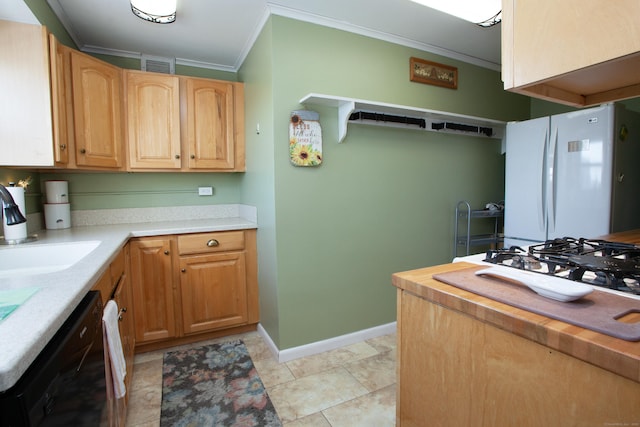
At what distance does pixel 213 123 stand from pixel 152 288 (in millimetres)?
1382

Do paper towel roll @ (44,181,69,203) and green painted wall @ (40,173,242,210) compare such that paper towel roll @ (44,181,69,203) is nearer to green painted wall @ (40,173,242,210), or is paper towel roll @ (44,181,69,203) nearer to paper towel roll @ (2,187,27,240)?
green painted wall @ (40,173,242,210)

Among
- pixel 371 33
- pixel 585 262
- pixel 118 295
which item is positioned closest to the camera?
pixel 585 262

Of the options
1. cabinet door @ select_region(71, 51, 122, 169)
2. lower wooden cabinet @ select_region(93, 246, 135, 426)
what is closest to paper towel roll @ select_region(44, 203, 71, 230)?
cabinet door @ select_region(71, 51, 122, 169)

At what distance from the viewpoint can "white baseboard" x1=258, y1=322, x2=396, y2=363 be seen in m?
2.21

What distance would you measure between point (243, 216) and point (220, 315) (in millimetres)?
893

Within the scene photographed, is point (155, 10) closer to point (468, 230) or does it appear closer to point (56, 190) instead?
point (56, 190)

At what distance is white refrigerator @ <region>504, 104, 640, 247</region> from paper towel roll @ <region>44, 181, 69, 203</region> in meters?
3.46

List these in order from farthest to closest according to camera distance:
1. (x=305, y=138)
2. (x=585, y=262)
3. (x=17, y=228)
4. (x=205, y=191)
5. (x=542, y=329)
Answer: (x=205, y=191)
(x=305, y=138)
(x=17, y=228)
(x=585, y=262)
(x=542, y=329)

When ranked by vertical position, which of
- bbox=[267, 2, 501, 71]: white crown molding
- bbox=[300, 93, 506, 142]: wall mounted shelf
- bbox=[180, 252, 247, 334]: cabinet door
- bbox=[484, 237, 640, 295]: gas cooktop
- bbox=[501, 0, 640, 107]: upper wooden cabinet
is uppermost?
bbox=[267, 2, 501, 71]: white crown molding

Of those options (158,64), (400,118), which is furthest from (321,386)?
(158,64)

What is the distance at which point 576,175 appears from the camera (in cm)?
226

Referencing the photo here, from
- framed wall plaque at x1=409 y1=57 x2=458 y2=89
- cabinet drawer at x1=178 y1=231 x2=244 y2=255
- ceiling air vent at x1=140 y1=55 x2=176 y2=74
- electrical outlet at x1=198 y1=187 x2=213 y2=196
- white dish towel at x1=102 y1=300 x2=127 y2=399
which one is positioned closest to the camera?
white dish towel at x1=102 y1=300 x2=127 y2=399

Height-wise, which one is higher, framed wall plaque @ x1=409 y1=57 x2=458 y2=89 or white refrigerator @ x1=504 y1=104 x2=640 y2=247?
framed wall plaque @ x1=409 y1=57 x2=458 y2=89

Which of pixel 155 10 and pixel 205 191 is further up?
pixel 155 10
